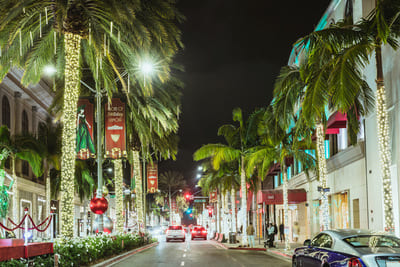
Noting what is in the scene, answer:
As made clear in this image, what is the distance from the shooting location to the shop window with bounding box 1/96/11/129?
38000 mm

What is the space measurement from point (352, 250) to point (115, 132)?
48.6ft

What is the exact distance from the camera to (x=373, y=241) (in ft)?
38.1

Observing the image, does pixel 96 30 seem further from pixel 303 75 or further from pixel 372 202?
pixel 372 202

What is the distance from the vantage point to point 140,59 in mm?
21594

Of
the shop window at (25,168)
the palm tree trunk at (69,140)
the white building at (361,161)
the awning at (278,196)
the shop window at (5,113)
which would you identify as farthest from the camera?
the shop window at (25,168)

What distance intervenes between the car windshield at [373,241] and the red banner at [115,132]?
1377cm

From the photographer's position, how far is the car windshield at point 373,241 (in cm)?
1142

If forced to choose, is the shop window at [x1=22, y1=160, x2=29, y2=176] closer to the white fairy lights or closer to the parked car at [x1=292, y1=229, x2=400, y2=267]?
the white fairy lights

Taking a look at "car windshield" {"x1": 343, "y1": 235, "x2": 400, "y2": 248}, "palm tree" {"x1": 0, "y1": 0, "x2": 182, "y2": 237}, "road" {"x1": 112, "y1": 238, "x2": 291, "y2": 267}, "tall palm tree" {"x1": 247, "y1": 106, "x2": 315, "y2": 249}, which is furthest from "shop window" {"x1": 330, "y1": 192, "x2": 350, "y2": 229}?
"car windshield" {"x1": 343, "y1": 235, "x2": 400, "y2": 248}

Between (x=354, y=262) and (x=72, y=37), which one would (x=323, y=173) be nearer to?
(x=72, y=37)

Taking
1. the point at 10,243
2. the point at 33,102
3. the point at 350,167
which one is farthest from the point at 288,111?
the point at 33,102

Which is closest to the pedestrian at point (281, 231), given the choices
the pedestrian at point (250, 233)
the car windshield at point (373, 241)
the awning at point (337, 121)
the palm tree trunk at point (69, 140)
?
the pedestrian at point (250, 233)

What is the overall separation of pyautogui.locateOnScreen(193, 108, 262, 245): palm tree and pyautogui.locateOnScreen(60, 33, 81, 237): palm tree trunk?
53.2ft

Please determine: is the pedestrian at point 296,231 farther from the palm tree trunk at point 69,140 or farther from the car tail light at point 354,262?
the car tail light at point 354,262
